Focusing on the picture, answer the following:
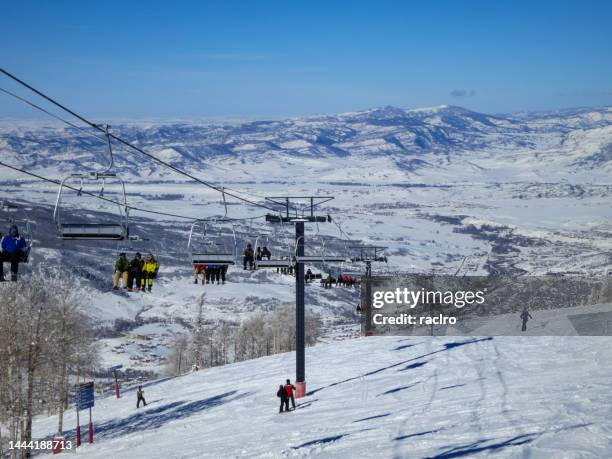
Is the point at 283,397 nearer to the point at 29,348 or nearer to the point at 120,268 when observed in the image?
the point at 120,268

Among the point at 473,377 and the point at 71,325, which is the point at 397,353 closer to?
→ the point at 473,377

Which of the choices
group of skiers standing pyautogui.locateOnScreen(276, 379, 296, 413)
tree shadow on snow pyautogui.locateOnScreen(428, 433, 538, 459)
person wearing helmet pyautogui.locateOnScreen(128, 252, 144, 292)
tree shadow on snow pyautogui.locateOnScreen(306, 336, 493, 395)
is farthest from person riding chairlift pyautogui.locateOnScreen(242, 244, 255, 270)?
tree shadow on snow pyautogui.locateOnScreen(428, 433, 538, 459)

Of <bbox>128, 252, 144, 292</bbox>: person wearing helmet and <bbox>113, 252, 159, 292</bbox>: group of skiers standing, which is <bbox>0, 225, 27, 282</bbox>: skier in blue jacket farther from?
<bbox>128, 252, 144, 292</bbox>: person wearing helmet

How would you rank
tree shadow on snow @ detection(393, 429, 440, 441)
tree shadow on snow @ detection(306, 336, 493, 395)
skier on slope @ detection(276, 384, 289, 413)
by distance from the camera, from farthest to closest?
tree shadow on snow @ detection(306, 336, 493, 395), skier on slope @ detection(276, 384, 289, 413), tree shadow on snow @ detection(393, 429, 440, 441)

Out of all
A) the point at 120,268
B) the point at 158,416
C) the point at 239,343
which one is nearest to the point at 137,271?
the point at 120,268

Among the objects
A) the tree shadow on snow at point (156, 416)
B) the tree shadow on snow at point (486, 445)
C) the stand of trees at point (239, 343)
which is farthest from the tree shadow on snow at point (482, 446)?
the stand of trees at point (239, 343)

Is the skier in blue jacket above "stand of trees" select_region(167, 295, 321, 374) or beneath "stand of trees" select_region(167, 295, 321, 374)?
above

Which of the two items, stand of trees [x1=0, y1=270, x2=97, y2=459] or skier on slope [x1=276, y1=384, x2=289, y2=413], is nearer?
skier on slope [x1=276, y1=384, x2=289, y2=413]
